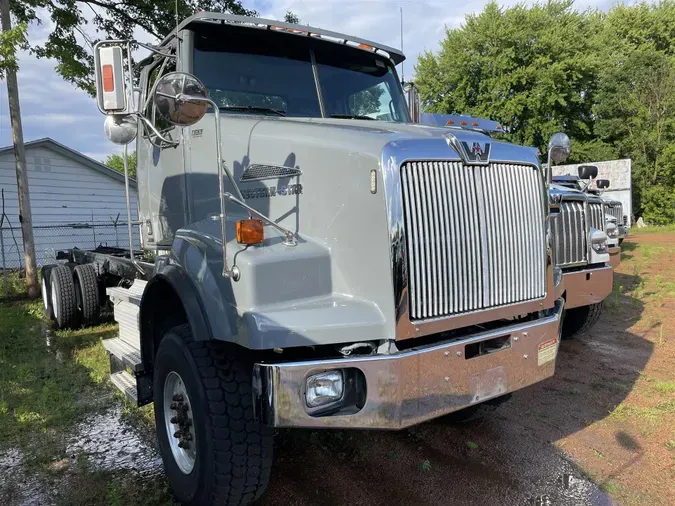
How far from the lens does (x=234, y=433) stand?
2.47 metres

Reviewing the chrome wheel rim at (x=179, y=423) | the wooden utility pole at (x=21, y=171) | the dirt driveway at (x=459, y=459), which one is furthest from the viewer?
the wooden utility pole at (x=21, y=171)

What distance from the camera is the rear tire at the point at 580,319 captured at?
6016mm

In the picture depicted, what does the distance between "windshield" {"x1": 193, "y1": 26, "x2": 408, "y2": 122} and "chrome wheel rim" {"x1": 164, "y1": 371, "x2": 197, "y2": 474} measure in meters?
1.78

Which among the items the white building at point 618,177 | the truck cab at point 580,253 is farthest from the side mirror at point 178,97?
the white building at point 618,177

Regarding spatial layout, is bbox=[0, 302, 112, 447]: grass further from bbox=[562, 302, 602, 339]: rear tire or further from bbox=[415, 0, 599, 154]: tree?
bbox=[415, 0, 599, 154]: tree

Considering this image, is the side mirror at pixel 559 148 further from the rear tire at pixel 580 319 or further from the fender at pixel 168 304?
the fender at pixel 168 304

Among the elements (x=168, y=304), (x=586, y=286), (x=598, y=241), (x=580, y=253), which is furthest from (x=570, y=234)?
(x=168, y=304)

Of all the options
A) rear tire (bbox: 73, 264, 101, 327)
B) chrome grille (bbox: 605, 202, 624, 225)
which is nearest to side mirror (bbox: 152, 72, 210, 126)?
rear tire (bbox: 73, 264, 101, 327)

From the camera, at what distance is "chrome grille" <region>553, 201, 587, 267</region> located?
532 cm

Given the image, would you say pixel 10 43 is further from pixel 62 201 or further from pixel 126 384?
pixel 62 201

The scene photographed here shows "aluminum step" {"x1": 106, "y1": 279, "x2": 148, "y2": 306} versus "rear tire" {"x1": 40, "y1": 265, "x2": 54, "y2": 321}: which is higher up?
"aluminum step" {"x1": 106, "y1": 279, "x2": 148, "y2": 306}

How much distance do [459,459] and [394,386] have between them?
1461 millimetres

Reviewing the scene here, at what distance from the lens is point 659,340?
233 inches

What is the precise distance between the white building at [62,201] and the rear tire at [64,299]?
808 centimetres
